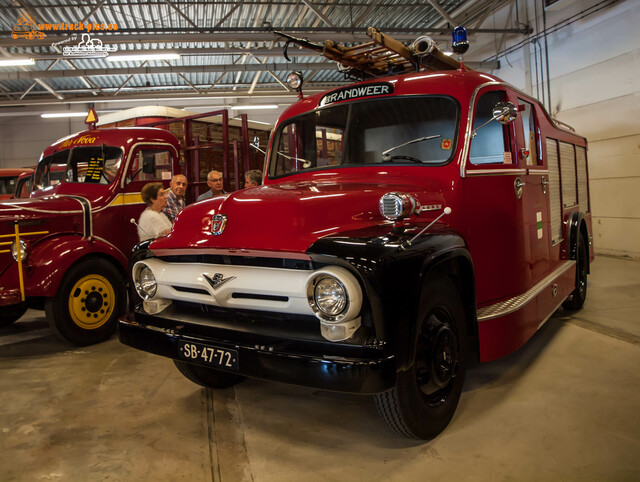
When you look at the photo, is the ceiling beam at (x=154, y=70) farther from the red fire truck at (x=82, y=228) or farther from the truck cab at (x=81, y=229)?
the truck cab at (x=81, y=229)

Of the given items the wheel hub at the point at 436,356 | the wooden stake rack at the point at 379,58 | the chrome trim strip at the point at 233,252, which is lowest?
the wheel hub at the point at 436,356

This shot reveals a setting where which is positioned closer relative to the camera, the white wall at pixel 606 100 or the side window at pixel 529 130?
the side window at pixel 529 130

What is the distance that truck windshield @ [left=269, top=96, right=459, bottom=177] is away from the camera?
3164mm

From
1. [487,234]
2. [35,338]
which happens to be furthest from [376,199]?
[35,338]

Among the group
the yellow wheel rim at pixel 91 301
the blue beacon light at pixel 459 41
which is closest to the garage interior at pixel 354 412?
the yellow wheel rim at pixel 91 301

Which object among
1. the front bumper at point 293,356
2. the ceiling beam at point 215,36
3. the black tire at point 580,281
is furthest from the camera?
the ceiling beam at point 215,36

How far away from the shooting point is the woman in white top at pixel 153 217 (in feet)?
16.2

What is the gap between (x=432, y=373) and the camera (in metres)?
2.64

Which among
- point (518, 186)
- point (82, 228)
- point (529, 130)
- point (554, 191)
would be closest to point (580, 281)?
point (554, 191)

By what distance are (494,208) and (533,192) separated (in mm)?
777

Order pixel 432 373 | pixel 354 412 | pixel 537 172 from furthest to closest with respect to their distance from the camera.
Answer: pixel 537 172
pixel 354 412
pixel 432 373

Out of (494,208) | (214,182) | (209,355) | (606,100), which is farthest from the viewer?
(606,100)
